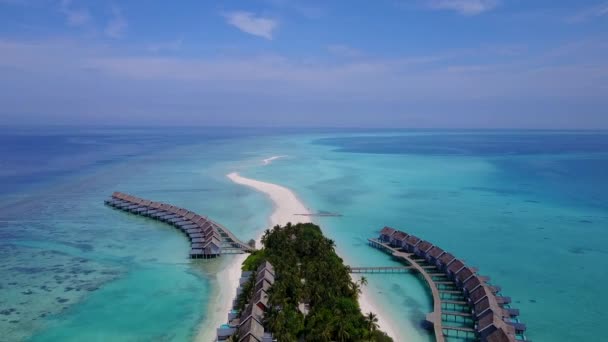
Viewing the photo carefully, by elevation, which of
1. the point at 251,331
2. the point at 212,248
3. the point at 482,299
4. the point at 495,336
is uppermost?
the point at 482,299

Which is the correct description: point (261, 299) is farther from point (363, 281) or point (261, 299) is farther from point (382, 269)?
point (382, 269)

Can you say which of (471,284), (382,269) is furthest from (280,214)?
(471,284)

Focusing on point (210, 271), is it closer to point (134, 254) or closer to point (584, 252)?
point (134, 254)

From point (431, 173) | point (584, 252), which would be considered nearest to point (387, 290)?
point (584, 252)

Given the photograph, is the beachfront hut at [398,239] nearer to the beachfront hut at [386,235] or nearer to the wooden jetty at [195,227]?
the beachfront hut at [386,235]

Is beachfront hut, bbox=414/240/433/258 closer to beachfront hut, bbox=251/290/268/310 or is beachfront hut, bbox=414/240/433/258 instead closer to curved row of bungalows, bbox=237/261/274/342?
curved row of bungalows, bbox=237/261/274/342

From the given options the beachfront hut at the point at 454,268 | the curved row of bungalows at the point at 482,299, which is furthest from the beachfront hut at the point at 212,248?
the beachfront hut at the point at 454,268
